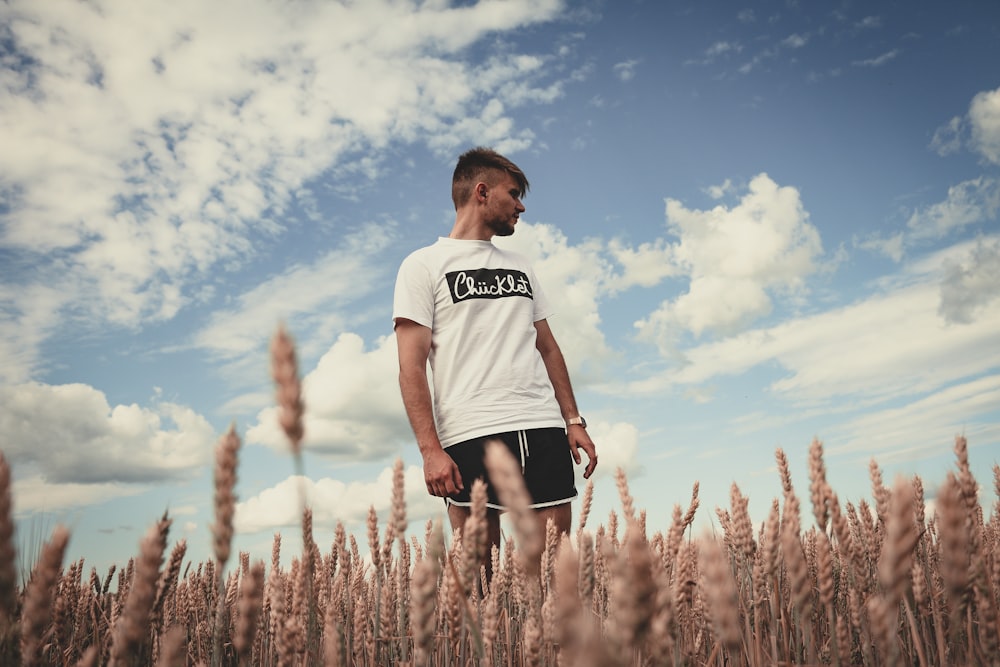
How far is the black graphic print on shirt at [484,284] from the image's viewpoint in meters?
4.35

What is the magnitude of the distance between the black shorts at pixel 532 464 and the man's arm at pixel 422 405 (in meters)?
0.24

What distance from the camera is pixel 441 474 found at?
11.9 feet

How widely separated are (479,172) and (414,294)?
115 cm

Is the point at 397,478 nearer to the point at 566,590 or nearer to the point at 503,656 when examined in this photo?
the point at 566,590

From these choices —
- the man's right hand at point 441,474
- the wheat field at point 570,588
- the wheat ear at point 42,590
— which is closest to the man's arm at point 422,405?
the man's right hand at point 441,474

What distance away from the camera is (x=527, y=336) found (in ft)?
14.8

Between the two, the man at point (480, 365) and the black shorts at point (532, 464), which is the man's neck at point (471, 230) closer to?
the man at point (480, 365)

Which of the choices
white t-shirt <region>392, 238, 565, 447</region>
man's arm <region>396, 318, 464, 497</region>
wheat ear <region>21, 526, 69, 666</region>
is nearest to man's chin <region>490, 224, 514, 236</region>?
white t-shirt <region>392, 238, 565, 447</region>

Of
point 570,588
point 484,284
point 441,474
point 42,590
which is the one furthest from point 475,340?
point 570,588

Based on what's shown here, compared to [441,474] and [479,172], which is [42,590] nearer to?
[441,474]

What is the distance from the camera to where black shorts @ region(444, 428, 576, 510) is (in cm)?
398

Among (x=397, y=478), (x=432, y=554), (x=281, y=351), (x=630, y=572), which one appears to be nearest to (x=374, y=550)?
(x=397, y=478)

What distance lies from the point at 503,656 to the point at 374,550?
138 centimetres

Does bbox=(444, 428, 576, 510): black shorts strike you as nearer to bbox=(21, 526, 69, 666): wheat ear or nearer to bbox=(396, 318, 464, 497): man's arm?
bbox=(396, 318, 464, 497): man's arm
